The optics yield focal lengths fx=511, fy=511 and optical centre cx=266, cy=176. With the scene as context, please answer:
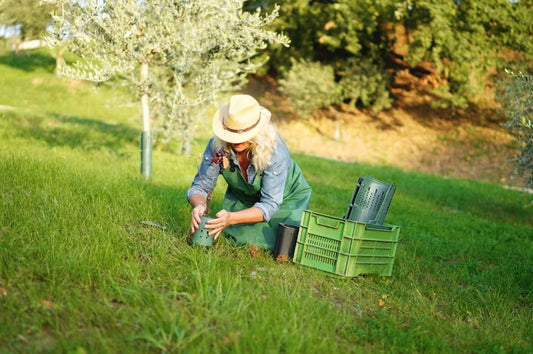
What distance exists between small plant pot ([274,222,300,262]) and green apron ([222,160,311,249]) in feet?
0.91

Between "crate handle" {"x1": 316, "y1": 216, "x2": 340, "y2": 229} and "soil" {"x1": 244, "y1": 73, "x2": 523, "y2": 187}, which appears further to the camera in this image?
"soil" {"x1": 244, "y1": 73, "x2": 523, "y2": 187}

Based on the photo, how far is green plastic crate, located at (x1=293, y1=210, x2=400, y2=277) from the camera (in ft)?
14.3

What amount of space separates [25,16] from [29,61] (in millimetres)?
27089

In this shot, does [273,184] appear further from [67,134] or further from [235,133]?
[67,134]

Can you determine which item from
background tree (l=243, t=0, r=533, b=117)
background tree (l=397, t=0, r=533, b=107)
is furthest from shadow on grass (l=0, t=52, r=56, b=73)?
background tree (l=397, t=0, r=533, b=107)

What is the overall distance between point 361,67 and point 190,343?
22622mm

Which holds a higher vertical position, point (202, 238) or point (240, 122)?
point (240, 122)

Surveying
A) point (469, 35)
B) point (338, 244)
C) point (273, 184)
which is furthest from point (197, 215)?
point (469, 35)

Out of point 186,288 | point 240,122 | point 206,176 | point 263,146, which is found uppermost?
point 240,122

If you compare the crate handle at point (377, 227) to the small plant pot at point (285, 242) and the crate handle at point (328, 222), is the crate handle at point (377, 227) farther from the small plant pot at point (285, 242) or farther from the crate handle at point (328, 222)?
the small plant pot at point (285, 242)

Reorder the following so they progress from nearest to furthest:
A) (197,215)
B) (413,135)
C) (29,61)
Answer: (197,215)
(413,135)
(29,61)

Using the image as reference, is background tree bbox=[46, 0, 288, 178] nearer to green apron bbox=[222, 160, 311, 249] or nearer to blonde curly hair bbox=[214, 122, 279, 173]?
green apron bbox=[222, 160, 311, 249]

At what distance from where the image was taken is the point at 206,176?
483 cm

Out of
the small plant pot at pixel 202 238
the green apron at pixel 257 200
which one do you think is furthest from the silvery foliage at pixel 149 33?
the small plant pot at pixel 202 238
